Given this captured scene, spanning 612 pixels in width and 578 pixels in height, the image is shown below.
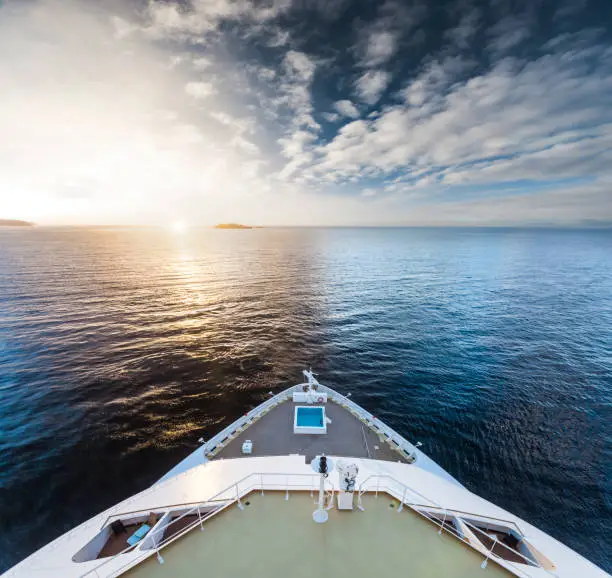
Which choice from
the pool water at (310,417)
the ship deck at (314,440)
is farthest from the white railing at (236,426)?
the pool water at (310,417)

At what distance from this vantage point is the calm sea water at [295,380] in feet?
77.2

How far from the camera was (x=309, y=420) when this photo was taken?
22.7 m

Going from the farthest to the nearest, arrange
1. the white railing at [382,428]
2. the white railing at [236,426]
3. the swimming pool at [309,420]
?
the swimming pool at [309,420]
the white railing at [236,426]
the white railing at [382,428]

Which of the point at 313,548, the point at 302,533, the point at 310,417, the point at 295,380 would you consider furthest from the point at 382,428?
the point at 295,380

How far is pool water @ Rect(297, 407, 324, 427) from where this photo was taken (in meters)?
22.4

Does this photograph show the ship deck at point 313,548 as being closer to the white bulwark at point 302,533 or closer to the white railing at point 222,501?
the white bulwark at point 302,533

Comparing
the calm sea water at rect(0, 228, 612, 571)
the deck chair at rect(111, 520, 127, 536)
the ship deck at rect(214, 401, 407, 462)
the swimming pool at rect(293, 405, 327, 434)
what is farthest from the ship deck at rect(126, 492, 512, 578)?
the calm sea water at rect(0, 228, 612, 571)

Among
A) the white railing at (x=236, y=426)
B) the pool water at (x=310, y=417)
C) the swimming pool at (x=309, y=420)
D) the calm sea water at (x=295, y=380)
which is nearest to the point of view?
the white railing at (x=236, y=426)

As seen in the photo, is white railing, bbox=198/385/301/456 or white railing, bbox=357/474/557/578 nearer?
white railing, bbox=357/474/557/578

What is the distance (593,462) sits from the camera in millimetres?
26062

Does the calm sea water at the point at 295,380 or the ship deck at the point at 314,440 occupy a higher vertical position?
the ship deck at the point at 314,440

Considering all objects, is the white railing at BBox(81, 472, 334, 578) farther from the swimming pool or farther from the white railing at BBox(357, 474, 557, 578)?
the swimming pool

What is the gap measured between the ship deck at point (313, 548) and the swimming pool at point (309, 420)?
1007 cm

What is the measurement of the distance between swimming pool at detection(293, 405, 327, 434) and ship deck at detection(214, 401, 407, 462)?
1.31ft
